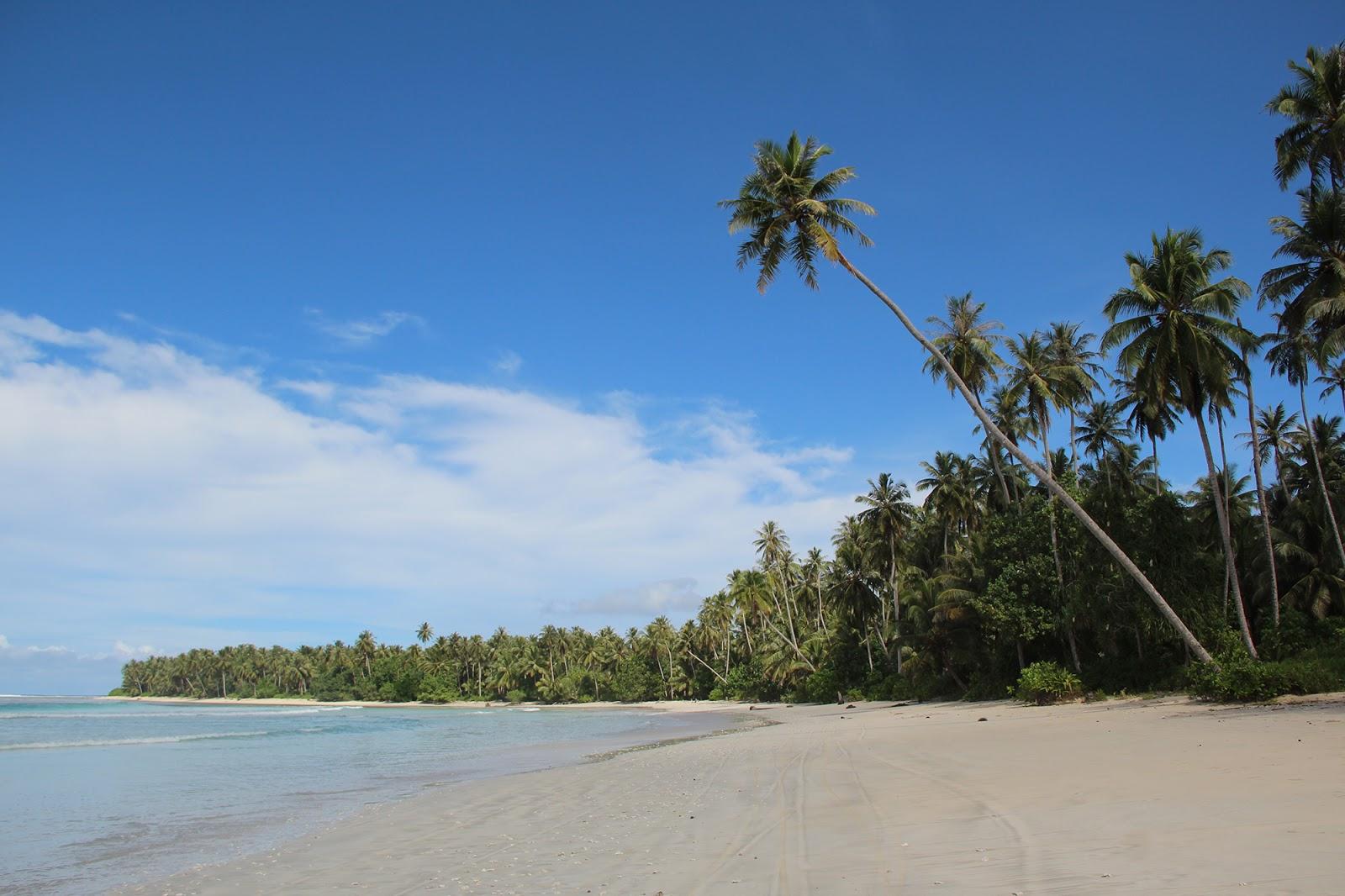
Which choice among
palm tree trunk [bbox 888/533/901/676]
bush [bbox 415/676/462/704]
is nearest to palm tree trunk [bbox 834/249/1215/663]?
palm tree trunk [bbox 888/533/901/676]

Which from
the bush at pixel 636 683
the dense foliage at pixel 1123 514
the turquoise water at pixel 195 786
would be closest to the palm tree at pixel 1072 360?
the dense foliage at pixel 1123 514

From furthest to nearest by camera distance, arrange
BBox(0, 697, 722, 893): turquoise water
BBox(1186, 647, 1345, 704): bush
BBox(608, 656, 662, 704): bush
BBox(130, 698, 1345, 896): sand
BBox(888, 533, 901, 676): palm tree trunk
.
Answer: BBox(608, 656, 662, 704): bush
BBox(888, 533, 901, 676): palm tree trunk
BBox(1186, 647, 1345, 704): bush
BBox(0, 697, 722, 893): turquoise water
BBox(130, 698, 1345, 896): sand

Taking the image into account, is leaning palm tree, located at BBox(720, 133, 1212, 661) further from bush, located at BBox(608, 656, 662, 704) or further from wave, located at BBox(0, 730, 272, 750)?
bush, located at BBox(608, 656, 662, 704)

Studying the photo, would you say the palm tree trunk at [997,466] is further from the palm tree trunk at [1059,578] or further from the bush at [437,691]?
the bush at [437,691]

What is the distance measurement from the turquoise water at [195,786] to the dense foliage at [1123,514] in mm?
15320

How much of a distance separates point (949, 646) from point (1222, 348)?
20345 millimetres

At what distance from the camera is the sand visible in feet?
19.2

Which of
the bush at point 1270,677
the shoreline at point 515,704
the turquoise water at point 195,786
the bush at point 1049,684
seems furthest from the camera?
the shoreline at point 515,704

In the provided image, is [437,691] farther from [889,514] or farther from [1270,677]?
[1270,677]

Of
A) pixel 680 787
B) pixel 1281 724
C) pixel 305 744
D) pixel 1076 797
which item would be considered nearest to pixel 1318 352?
pixel 1281 724

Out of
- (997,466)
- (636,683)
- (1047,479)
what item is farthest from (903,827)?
(636,683)

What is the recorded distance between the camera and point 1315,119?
21.0 m

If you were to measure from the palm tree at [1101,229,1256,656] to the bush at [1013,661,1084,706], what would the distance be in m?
5.90

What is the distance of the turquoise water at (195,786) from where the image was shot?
10359 millimetres
